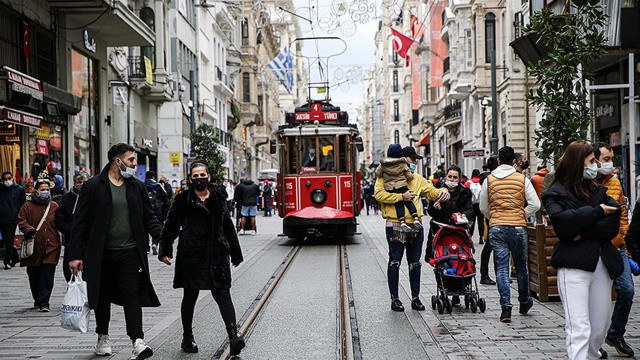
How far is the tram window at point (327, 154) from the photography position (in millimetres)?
22469

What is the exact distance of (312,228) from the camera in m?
22.8

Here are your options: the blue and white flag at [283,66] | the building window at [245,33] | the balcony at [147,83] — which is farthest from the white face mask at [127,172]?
the building window at [245,33]

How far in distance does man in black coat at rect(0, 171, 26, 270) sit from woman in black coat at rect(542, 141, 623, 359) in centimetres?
1254

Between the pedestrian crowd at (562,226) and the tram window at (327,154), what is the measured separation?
9.80 m

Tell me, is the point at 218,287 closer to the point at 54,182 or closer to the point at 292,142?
the point at 54,182

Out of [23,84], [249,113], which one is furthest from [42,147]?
[249,113]

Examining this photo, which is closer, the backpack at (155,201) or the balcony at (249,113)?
the backpack at (155,201)

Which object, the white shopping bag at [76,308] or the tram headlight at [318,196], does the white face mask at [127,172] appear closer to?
the white shopping bag at [76,308]

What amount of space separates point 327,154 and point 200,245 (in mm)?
14774

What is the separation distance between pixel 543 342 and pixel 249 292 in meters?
5.49

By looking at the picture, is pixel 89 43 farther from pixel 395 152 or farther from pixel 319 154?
pixel 395 152

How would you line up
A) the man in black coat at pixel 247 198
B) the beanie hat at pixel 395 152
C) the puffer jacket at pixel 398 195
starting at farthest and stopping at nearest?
the man in black coat at pixel 247 198 → the beanie hat at pixel 395 152 → the puffer jacket at pixel 398 195

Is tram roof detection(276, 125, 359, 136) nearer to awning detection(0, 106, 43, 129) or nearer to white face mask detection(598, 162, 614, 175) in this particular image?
awning detection(0, 106, 43, 129)

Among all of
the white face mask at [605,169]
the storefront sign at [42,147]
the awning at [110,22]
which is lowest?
the white face mask at [605,169]
